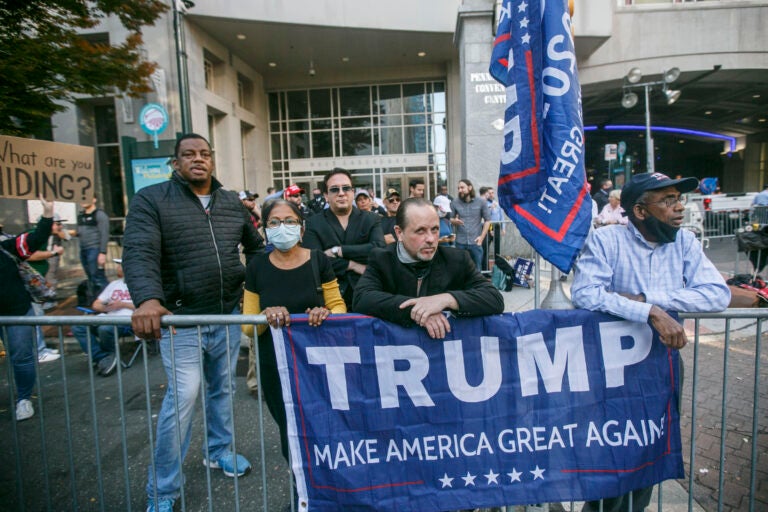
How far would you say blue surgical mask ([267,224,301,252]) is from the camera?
2819 mm

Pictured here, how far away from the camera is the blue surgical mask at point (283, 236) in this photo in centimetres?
282

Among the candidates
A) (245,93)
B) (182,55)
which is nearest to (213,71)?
(245,93)

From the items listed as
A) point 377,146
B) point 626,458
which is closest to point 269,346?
point 626,458

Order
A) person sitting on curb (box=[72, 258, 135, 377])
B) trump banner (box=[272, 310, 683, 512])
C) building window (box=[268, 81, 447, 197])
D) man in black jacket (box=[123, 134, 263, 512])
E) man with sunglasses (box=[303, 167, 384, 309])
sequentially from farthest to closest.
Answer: building window (box=[268, 81, 447, 197]), person sitting on curb (box=[72, 258, 135, 377]), man with sunglasses (box=[303, 167, 384, 309]), man in black jacket (box=[123, 134, 263, 512]), trump banner (box=[272, 310, 683, 512])

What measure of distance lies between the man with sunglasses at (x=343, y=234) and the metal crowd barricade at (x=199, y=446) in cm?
139

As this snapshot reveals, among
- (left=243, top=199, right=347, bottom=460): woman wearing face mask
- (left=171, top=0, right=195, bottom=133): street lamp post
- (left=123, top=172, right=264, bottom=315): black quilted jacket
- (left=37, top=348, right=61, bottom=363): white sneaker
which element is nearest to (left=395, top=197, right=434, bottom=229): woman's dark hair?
(left=243, top=199, right=347, bottom=460): woman wearing face mask

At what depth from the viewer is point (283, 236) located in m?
2.84

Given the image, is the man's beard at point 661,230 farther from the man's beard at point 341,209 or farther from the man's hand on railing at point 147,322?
the man's hand on railing at point 147,322

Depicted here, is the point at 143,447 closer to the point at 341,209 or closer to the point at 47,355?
the point at 341,209

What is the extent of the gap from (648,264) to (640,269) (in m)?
0.05

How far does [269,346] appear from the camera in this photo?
265cm

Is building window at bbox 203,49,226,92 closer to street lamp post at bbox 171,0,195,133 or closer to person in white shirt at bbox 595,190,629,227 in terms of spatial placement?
street lamp post at bbox 171,0,195,133

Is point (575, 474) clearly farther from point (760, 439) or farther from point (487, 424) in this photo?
point (760, 439)

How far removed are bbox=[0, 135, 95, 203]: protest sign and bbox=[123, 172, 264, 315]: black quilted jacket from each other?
196 centimetres
